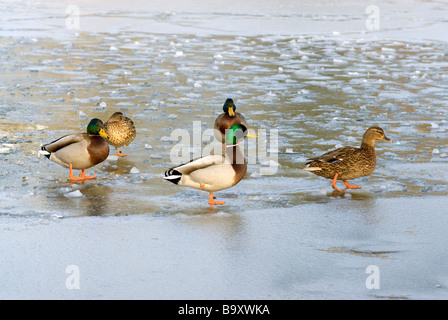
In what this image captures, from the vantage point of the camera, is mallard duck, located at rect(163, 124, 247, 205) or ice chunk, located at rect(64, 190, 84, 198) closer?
mallard duck, located at rect(163, 124, 247, 205)

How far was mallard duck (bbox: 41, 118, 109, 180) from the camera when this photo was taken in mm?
6941

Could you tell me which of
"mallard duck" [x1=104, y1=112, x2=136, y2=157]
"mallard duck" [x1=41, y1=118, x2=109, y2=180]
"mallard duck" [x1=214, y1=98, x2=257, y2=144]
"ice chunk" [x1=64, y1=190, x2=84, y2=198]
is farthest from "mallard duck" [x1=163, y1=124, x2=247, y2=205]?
"mallard duck" [x1=214, y1=98, x2=257, y2=144]

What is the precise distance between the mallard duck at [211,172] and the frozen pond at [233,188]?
0.65 feet

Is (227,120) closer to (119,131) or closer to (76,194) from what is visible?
(119,131)

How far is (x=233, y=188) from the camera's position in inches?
266

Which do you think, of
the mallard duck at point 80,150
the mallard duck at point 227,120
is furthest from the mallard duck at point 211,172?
the mallard duck at point 227,120

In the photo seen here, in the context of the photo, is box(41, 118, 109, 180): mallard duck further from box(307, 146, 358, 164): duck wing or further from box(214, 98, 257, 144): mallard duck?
box(307, 146, 358, 164): duck wing

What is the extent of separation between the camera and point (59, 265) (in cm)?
473

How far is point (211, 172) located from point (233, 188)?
0.73m

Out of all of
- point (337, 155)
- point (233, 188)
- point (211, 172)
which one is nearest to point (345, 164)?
point (337, 155)

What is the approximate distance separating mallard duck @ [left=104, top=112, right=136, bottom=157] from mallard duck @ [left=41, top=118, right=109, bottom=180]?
694 millimetres

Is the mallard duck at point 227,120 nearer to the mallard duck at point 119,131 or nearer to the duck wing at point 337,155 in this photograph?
the mallard duck at point 119,131

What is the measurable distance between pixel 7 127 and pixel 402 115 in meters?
5.24
